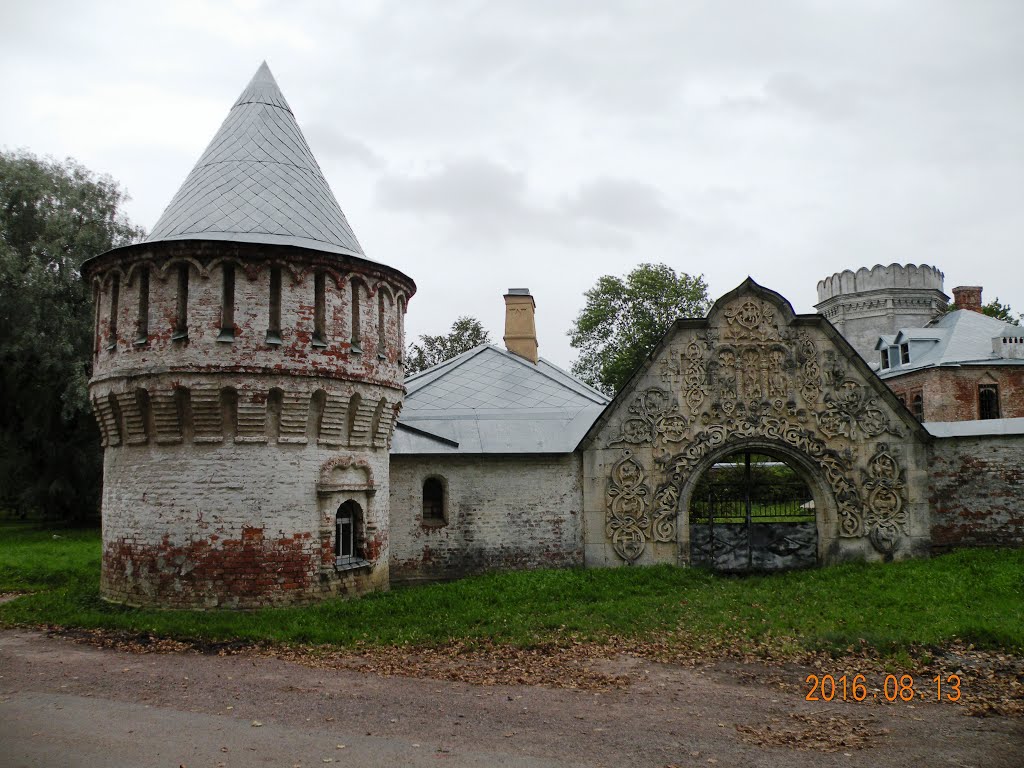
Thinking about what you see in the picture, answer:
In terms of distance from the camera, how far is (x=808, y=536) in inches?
706

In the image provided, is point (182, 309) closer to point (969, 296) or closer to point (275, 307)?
point (275, 307)

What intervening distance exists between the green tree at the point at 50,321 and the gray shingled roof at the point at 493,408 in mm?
14380

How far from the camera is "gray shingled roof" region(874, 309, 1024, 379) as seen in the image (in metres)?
31.0

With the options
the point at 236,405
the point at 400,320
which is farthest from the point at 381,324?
the point at 236,405

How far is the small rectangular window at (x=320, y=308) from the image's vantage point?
14250 mm

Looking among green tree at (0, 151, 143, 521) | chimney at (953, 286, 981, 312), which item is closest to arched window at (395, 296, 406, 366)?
green tree at (0, 151, 143, 521)

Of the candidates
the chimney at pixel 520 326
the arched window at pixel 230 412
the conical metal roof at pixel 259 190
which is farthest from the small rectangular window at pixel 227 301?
the chimney at pixel 520 326

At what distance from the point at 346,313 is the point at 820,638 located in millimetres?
10103

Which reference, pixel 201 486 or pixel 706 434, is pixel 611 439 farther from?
pixel 201 486

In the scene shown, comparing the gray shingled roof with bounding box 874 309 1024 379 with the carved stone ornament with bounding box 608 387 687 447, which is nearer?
the carved stone ornament with bounding box 608 387 687 447

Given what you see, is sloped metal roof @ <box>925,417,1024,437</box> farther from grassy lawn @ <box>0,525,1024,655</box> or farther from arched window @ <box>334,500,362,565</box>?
arched window @ <box>334,500,362,565</box>

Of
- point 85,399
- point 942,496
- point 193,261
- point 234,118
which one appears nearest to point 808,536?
point 942,496

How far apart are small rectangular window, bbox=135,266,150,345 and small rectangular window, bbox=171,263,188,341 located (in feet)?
2.07

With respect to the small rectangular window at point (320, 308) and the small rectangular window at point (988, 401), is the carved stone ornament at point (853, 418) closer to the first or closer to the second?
the small rectangular window at point (320, 308)
